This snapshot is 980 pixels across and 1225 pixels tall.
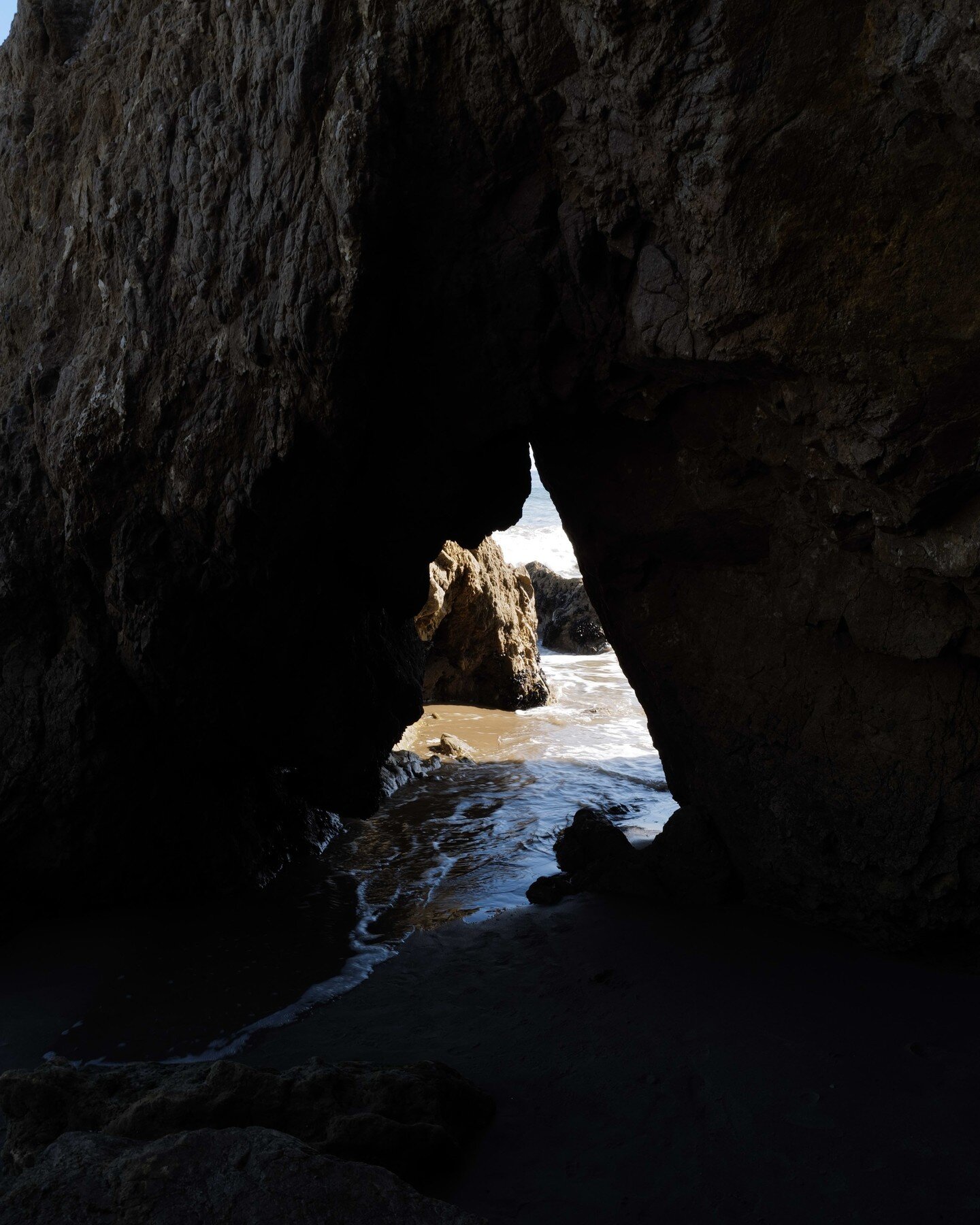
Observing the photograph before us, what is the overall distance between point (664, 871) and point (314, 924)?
2.29 metres

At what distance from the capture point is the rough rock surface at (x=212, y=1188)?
7.03 ft

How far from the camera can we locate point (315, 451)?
15.3 feet

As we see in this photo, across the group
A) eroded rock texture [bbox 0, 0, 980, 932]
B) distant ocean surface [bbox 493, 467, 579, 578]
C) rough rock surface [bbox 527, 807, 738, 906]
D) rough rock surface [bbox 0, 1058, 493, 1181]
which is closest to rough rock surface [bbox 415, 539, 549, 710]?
eroded rock texture [bbox 0, 0, 980, 932]

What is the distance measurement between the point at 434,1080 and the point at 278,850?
163 inches

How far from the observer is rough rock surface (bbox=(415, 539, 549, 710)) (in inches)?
477

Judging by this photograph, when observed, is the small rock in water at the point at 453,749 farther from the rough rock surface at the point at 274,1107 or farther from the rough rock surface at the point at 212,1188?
the rough rock surface at the point at 212,1188

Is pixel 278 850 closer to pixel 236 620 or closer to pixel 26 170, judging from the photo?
pixel 236 620

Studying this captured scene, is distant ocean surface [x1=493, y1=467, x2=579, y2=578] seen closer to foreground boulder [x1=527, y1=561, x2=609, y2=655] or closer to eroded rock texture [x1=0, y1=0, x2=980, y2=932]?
foreground boulder [x1=527, y1=561, x2=609, y2=655]

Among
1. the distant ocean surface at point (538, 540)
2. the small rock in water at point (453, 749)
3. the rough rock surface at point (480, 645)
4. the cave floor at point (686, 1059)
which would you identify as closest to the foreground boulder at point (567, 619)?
the rough rock surface at point (480, 645)

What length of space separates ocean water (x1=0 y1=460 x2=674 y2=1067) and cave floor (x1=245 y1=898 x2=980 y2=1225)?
432 millimetres

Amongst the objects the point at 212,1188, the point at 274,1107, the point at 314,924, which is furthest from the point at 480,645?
the point at 212,1188

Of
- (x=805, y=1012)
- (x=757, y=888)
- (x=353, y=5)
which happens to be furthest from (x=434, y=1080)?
(x=353, y=5)

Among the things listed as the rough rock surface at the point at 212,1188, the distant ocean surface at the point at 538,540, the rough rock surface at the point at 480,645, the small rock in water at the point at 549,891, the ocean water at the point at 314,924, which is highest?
the distant ocean surface at the point at 538,540

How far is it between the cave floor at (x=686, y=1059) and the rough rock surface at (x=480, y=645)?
7277 millimetres
